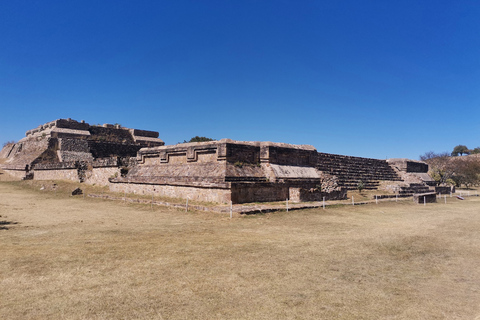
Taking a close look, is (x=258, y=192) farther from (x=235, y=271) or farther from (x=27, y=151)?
(x=27, y=151)

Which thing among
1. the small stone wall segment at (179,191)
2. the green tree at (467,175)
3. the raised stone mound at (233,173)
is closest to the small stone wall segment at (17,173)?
the small stone wall segment at (179,191)

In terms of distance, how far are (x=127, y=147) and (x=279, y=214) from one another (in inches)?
1006

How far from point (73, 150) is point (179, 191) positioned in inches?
775

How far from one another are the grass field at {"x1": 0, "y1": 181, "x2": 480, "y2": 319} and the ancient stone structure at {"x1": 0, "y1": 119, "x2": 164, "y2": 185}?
12.0 metres

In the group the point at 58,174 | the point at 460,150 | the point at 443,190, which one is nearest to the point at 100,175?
the point at 58,174

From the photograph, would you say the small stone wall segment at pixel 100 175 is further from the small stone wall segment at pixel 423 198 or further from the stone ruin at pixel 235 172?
the small stone wall segment at pixel 423 198

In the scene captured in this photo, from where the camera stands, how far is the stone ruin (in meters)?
12.0

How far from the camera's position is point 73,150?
27.2 metres

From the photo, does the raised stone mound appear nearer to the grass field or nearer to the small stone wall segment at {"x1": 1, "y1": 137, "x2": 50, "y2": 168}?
the grass field

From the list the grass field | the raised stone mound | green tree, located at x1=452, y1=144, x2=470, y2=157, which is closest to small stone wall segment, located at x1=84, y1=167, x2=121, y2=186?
the raised stone mound

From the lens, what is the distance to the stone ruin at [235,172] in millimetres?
11984

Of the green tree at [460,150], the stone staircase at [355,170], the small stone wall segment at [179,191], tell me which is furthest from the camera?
the green tree at [460,150]

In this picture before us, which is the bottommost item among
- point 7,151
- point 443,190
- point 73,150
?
point 443,190

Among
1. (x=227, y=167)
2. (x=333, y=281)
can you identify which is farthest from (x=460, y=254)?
(x=227, y=167)
